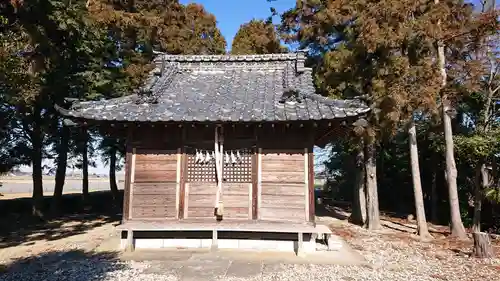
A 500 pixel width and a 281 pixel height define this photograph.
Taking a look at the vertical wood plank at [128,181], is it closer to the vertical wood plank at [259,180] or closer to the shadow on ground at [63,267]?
the shadow on ground at [63,267]

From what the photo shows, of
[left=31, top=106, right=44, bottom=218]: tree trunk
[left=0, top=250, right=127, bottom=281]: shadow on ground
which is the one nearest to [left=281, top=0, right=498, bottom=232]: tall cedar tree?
[left=0, top=250, right=127, bottom=281]: shadow on ground

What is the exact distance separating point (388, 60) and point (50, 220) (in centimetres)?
1762

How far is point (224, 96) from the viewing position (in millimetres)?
10414

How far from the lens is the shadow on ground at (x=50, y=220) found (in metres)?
12.9

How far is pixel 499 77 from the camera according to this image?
1423 cm

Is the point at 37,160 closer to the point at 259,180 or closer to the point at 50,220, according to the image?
the point at 50,220

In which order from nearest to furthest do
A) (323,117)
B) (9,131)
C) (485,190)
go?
(323,117) < (485,190) < (9,131)

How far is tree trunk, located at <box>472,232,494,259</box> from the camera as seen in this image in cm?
926

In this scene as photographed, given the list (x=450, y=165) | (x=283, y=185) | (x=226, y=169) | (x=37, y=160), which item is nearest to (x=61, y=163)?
(x=37, y=160)

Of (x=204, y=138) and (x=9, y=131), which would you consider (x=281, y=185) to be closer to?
(x=204, y=138)

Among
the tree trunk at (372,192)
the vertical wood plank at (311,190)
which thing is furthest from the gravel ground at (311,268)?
the tree trunk at (372,192)

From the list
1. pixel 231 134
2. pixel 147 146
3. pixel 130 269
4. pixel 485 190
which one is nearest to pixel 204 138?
pixel 231 134

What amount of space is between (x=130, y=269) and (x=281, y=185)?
430 centimetres

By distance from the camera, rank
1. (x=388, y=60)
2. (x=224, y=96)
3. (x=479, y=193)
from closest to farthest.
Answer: (x=224, y=96), (x=388, y=60), (x=479, y=193)
